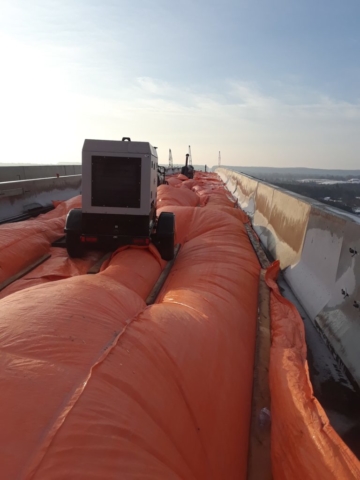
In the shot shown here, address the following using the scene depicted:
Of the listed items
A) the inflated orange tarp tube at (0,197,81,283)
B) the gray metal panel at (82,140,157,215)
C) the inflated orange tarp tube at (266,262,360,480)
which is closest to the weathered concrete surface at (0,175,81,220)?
the inflated orange tarp tube at (0,197,81,283)

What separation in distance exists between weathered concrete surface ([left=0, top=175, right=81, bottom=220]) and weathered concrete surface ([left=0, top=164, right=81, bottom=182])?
193 centimetres

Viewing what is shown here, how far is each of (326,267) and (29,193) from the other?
6.59 metres

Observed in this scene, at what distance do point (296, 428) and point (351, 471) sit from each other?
0.35m

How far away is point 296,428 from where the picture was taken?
1774 mm

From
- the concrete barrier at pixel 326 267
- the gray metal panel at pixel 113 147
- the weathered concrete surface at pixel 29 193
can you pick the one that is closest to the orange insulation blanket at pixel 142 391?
the concrete barrier at pixel 326 267

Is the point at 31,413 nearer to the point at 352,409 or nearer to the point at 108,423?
the point at 108,423

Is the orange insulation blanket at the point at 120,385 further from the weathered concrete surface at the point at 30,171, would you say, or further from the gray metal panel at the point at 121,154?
the weathered concrete surface at the point at 30,171

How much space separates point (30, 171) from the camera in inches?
470

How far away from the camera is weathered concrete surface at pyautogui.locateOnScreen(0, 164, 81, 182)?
10352 millimetres

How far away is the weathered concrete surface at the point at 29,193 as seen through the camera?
271 inches

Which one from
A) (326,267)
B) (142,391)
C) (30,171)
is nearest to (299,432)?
(142,391)

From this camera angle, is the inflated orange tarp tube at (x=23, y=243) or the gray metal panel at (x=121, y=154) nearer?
the inflated orange tarp tube at (x=23, y=243)

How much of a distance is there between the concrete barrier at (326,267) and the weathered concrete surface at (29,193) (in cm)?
519

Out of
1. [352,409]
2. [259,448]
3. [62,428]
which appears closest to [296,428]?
[259,448]
